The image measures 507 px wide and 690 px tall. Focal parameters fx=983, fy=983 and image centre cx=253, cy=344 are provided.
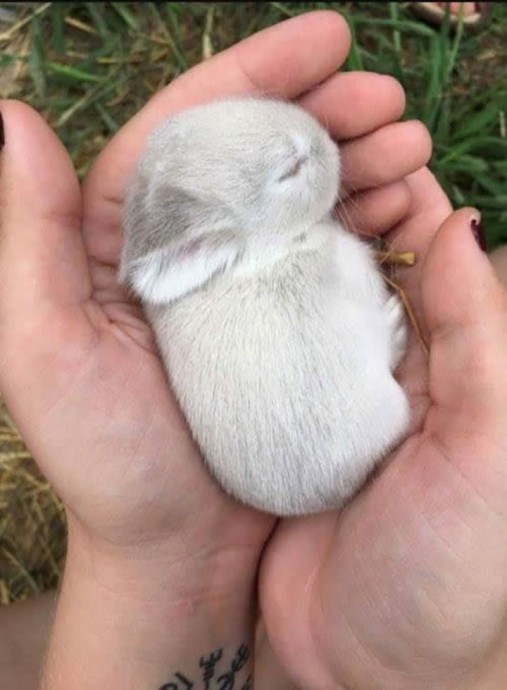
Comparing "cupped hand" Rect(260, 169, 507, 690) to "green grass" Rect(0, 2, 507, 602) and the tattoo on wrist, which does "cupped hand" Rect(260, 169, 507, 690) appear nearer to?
the tattoo on wrist

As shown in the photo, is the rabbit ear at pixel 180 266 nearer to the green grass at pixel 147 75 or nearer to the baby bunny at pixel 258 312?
the baby bunny at pixel 258 312

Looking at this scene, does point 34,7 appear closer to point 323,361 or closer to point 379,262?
point 379,262

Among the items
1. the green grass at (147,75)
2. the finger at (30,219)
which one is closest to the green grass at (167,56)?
the green grass at (147,75)

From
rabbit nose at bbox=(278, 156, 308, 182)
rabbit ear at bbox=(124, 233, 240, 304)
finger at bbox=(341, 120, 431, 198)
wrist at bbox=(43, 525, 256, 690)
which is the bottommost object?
wrist at bbox=(43, 525, 256, 690)

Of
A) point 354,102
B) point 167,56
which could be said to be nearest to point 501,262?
point 354,102

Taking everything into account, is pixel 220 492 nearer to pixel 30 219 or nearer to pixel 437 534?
pixel 437 534

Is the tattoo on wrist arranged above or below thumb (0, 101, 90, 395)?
below

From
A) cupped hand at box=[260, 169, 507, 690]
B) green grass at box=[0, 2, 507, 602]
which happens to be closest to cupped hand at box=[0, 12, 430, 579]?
cupped hand at box=[260, 169, 507, 690]
